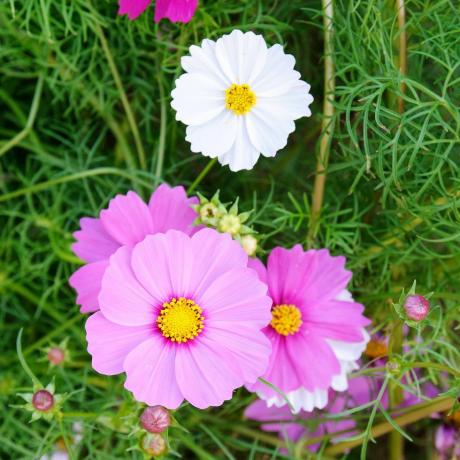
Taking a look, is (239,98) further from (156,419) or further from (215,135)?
(156,419)

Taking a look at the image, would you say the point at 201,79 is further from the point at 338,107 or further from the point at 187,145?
the point at 187,145

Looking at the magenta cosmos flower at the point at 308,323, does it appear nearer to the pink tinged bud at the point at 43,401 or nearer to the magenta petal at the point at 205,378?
the magenta petal at the point at 205,378

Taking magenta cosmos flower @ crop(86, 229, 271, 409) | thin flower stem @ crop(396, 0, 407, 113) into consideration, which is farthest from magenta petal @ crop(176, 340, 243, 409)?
thin flower stem @ crop(396, 0, 407, 113)

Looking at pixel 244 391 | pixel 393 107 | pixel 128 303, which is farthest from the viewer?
pixel 244 391

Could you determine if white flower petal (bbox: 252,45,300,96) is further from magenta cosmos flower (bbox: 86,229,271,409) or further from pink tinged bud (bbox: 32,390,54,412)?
pink tinged bud (bbox: 32,390,54,412)

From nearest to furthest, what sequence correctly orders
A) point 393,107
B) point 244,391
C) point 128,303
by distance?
point 128,303, point 393,107, point 244,391

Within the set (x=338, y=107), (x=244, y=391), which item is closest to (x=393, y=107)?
(x=338, y=107)

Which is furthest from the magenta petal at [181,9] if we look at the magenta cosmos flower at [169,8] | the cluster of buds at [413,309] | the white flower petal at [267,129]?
the cluster of buds at [413,309]
